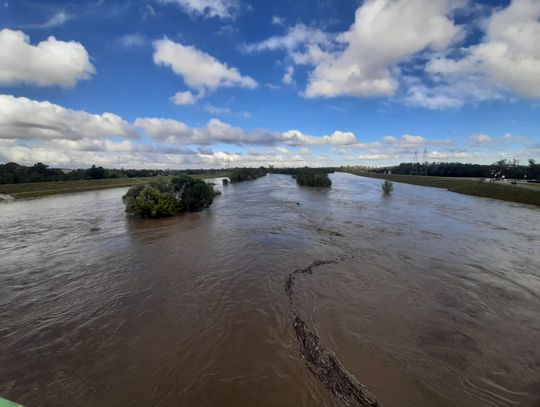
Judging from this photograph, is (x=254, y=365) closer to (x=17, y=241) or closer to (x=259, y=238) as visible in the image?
(x=259, y=238)

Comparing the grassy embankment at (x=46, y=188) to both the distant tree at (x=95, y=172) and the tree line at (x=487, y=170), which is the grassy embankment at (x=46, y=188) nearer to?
the distant tree at (x=95, y=172)

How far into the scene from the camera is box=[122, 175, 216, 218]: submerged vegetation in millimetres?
29234

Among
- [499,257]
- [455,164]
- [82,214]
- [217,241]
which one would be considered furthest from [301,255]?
[455,164]

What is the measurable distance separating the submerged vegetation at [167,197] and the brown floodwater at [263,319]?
9415 mm

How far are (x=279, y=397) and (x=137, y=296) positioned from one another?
7.82 metres

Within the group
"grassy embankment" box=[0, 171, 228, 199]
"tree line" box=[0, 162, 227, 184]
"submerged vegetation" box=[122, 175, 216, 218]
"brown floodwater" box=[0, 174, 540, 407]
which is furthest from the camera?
"tree line" box=[0, 162, 227, 184]

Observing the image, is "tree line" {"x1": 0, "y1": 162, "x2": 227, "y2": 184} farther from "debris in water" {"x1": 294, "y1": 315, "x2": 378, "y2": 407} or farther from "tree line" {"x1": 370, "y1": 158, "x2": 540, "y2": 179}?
"tree line" {"x1": 370, "y1": 158, "x2": 540, "y2": 179}

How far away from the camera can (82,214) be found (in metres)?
33.6

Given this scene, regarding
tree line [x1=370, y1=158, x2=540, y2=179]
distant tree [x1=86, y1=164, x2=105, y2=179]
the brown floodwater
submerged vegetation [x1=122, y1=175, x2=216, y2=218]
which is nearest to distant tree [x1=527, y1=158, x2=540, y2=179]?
tree line [x1=370, y1=158, x2=540, y2=179]

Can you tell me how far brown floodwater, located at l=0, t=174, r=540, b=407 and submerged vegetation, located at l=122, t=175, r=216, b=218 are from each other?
942 cm

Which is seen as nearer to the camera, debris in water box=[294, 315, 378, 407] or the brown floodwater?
debris in water box=[294, 315, 378, 407]

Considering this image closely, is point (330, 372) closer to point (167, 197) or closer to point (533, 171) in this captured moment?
point (167, 197)

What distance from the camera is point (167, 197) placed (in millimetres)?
30750

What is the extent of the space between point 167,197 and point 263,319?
2489 centimetres
